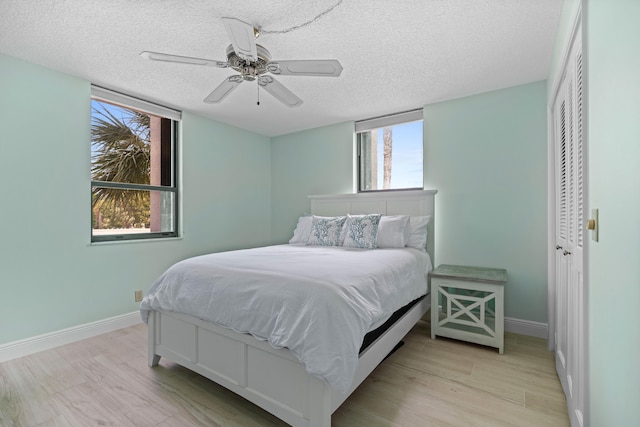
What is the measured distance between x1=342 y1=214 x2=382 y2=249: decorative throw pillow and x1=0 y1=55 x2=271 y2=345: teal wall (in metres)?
1.98

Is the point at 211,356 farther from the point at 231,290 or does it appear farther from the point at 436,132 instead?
the point at 436,132

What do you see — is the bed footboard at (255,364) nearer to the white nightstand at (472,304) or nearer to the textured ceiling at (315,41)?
the white nightstand at (472,304)

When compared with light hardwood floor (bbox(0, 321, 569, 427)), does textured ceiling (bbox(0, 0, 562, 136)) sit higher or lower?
higher

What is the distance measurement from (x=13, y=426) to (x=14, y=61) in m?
2.56

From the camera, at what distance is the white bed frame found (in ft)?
4.57

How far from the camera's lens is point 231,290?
1.70 meters

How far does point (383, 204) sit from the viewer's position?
3422mm

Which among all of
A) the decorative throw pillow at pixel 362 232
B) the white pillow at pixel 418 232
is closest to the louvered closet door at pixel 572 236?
the white pillow at pixel 418 232

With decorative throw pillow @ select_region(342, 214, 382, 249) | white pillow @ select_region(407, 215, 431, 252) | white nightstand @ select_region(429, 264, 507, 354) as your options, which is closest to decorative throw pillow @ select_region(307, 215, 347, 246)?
decorative throw pillow @ select_region(342, 214, 382, 249)

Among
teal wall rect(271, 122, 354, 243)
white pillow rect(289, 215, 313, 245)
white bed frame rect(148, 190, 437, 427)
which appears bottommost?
white bed frame rect(148, 190, 437, 427)

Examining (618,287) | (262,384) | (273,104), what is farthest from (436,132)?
(262,384)

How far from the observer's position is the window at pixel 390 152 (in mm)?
3445

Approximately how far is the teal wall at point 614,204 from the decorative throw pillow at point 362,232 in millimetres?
1808

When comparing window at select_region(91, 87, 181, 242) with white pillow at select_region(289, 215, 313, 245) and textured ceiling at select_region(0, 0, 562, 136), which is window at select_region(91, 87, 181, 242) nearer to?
textured ceiling at select_region(0, 0, 562, 136)
